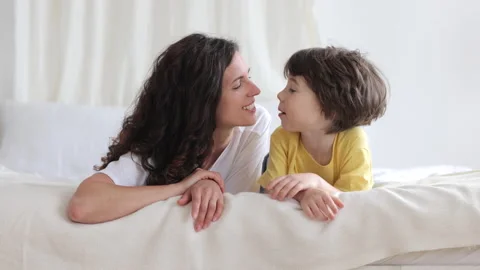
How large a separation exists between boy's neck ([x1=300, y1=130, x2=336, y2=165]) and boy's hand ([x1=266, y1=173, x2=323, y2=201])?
0.25 meters

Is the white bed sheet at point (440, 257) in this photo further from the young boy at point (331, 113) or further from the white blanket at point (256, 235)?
the young boy at point (331, 113)

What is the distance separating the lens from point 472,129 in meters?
2.54

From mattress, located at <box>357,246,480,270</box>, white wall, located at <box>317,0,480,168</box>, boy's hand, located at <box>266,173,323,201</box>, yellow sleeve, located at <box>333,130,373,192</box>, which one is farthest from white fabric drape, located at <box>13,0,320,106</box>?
mattress, located at <box>357,246,480,270</box>

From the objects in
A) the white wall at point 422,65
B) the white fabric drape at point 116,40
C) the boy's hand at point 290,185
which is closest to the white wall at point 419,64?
the white wall at point 422,65

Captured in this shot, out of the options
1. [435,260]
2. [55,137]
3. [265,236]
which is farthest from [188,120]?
[55,137]

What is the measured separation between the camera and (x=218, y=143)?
5.14 ft

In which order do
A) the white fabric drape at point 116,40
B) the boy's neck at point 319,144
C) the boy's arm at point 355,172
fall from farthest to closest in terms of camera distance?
1. the white fabric drape at point 116,40
2. the boy's neck at point 319,144
3. the boy's arm at point 355,172

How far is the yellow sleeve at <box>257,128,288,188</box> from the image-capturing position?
4.68ft

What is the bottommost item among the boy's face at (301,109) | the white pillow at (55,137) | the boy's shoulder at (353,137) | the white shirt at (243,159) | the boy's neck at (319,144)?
the white pillow at (55,137)

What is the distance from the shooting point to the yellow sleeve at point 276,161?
1427mm

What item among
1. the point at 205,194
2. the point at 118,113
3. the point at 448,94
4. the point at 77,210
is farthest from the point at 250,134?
the point at 448,94

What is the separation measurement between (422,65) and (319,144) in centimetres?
132

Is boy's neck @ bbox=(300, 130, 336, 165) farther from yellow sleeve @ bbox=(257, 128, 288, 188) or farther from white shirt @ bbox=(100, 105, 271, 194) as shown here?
white shirt @ bbox=(100, 105, 271, 194)

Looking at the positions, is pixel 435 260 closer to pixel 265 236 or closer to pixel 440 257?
pixel 440 257
